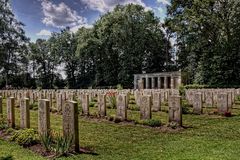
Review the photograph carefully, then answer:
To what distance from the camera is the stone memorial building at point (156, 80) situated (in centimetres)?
5595

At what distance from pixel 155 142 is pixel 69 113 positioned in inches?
99.6

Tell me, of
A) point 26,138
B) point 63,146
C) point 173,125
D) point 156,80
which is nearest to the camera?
point 63,146

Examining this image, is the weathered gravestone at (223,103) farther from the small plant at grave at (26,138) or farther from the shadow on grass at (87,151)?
the small plant at grave at (26,138)

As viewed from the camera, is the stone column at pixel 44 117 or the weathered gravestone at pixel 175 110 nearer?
the stone column at pixel 44 117

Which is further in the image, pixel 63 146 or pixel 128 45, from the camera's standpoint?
pixel 128 45

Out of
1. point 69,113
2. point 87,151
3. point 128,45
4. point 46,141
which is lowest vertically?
point 87,151

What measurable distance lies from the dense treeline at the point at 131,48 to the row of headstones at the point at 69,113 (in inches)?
1329

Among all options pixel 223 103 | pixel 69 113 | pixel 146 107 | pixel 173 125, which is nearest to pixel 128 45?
pixel 223 103

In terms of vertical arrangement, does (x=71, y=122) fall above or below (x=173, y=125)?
above

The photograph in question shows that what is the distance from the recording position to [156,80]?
59.0 metres

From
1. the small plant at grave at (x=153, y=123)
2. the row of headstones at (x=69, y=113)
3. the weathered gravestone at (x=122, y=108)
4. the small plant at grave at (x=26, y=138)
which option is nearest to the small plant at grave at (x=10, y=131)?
the row of headstones at (x=69, y=113)

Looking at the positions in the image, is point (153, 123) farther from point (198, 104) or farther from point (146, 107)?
point (198, 104)

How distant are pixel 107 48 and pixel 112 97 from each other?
47.5 m

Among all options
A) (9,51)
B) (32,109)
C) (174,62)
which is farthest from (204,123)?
(174,62)
